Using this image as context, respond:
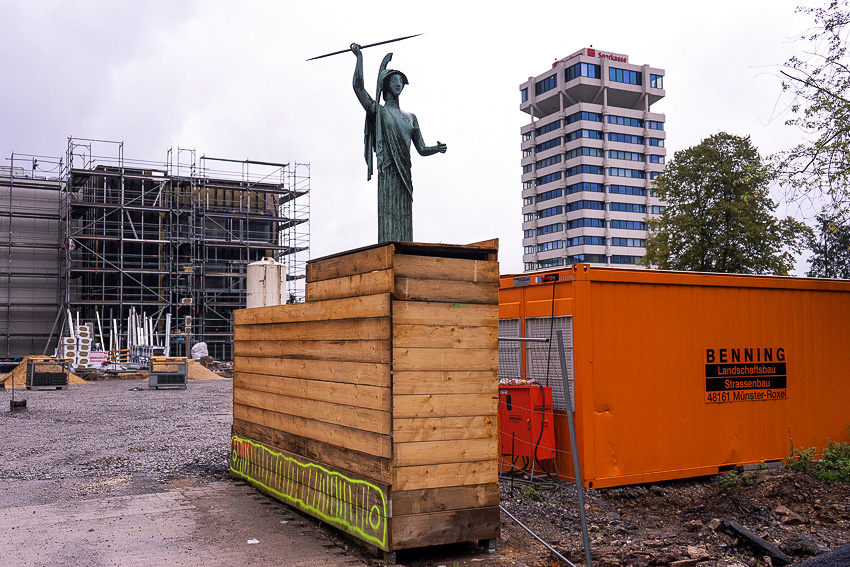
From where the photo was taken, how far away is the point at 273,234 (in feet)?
164

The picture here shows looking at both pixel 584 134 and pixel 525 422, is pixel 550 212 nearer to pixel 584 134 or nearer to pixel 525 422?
pixel 584 134

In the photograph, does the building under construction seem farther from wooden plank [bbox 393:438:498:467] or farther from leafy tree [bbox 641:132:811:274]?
wooden plank [bbox 393:438:498:467]

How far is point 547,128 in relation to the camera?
8350 centimetres

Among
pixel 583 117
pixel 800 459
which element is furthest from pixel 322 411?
pixel 583 117

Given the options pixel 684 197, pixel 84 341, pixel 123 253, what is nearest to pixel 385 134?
pixel 684 197

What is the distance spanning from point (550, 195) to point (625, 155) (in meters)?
8.79

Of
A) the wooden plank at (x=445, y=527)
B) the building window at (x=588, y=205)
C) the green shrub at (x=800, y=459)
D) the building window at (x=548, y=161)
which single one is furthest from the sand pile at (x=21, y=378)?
the building window at (x=548, y=161)

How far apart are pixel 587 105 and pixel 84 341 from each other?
191ft

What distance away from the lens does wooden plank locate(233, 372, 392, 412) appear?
5.80 m

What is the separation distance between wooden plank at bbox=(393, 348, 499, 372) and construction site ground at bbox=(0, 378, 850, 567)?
1.44m

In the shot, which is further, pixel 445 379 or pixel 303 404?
pixel 303 404

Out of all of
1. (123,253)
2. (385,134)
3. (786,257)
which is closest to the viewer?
(385,134)

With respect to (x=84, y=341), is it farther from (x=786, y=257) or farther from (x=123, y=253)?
(x=786, y=257)

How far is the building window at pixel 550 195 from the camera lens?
8150 centimetres
